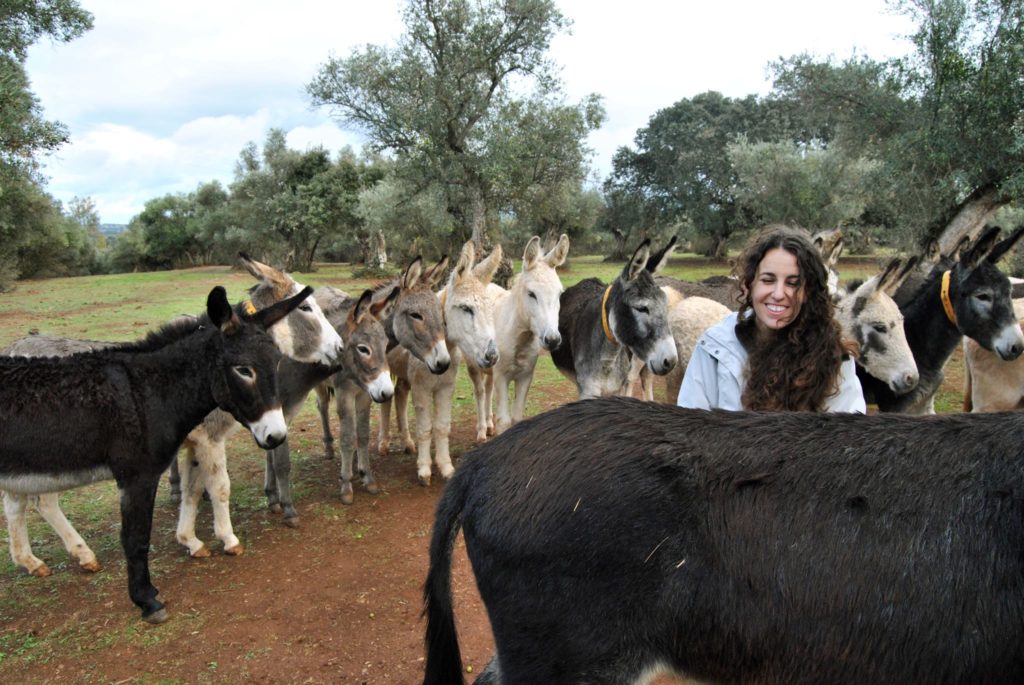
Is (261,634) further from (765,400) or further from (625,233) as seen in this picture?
(625,233)

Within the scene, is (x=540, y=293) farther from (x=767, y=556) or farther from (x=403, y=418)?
(x=767, y=556)

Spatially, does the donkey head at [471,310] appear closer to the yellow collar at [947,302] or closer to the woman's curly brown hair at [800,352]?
the woman's curly brown hair at [800,352]

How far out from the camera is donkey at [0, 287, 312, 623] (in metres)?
4.21

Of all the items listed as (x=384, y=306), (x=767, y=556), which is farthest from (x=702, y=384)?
(x=384, y=306)

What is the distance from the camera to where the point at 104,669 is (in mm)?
3904

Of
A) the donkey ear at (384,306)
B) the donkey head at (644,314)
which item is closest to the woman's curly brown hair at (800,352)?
the donkey head at (644,314)

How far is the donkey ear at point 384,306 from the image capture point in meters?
6.66

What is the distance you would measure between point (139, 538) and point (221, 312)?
67.1 inches

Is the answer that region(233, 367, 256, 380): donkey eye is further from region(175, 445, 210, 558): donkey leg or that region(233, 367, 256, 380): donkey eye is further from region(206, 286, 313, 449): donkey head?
region(175, 445, 210, 558): donkey leg

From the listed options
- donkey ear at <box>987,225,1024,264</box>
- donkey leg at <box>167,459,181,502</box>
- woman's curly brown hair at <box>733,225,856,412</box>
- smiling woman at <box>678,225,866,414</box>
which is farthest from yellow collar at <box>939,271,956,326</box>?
donkey leg at <box>167,459,181,502</box>

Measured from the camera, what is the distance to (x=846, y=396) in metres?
2.76

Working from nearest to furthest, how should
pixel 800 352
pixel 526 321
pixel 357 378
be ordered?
pixel 800 352, pixel 357 378, pixel 526 321

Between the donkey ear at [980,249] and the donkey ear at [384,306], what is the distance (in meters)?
5.63

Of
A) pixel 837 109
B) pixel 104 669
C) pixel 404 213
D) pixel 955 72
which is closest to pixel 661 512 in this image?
pixel 104 669
